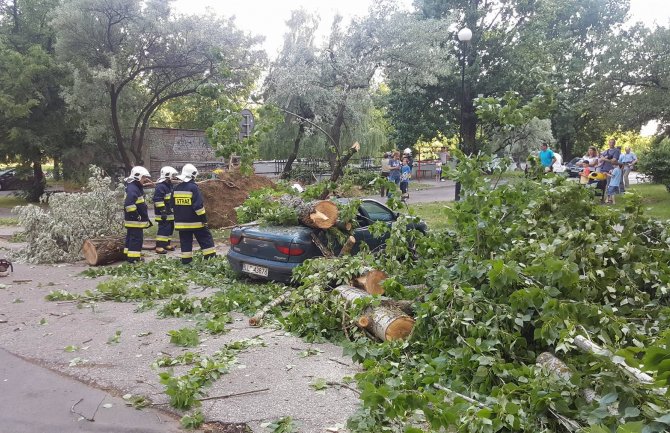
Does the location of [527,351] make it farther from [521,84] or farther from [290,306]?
[521,84]

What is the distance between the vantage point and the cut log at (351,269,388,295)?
19.6 ft

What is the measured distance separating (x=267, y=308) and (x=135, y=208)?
454 cm

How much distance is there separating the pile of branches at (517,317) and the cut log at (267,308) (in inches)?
12.5

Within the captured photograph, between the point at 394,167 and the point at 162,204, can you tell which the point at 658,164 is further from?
the point at 162,204

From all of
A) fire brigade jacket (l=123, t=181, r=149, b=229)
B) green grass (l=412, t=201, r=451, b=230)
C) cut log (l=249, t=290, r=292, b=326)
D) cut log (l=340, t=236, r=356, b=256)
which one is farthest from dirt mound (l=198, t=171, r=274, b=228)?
cut log (l=249, t=290, r=292, b=326)

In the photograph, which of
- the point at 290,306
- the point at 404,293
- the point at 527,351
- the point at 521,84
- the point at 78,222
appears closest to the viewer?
the point at 527,351

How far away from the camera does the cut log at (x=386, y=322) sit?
4.84 metres

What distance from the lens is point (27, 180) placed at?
25.9 m

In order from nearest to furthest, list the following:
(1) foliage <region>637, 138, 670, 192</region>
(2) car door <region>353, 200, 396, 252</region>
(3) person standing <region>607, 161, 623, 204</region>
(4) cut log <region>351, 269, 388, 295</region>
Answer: (4) cut log <region>351, 269, 388, 295</region> → (2) car door <region>353, 200, 396, 252</region> → (3) person standing <region>607, 161, 623, 204</region> → (1) foliage <region>637, 138, 670, 192</region>

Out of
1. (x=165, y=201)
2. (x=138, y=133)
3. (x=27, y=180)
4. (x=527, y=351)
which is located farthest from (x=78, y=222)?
(x=27, y=180)

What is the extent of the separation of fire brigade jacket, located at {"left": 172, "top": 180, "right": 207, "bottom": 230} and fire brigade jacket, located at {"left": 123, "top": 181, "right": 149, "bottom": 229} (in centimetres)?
91

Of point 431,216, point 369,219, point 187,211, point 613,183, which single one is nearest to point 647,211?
point 613,183

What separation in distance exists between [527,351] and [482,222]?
1566mm

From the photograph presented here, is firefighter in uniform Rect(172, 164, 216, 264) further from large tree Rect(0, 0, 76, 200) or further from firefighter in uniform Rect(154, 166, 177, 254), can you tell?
large tree Rect(0, 0, 76, 200)
